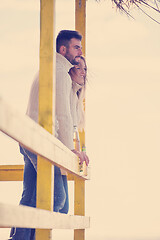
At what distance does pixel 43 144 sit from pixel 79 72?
156cm

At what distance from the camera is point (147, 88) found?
3052 centimetres

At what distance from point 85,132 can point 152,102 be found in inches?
943

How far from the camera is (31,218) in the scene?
138 inches

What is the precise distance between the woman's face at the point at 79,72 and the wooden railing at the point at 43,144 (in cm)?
65

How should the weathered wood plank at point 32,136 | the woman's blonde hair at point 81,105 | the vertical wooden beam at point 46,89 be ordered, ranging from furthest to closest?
the woman's blonde hair at point 81,105 < the vertical wooden beam at point 46,89 < the weathered wood plank at point 32,136

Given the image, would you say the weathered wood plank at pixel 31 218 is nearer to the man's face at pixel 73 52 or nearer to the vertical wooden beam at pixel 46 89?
the vertical wooden beam at pixel 46 89

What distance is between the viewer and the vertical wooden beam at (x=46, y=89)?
13.2 feet

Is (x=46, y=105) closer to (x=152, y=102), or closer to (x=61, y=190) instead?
(x=61, y=190)

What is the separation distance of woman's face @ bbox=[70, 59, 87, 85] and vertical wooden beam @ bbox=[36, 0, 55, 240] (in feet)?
3.42

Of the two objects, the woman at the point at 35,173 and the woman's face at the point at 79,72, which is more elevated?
the woman's face at the point at 79,72

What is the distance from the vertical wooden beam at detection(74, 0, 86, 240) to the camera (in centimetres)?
603

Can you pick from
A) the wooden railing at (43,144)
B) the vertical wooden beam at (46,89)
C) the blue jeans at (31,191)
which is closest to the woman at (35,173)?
the blue jeans at (31,191)

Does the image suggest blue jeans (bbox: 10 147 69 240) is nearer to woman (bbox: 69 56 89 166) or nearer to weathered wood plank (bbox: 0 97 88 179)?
weathered wood plank (bbox: 0 97 88 179)

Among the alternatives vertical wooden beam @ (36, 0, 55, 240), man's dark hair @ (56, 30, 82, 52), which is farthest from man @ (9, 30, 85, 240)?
vertical wooden beam @ (36, 0, 55, 240)
